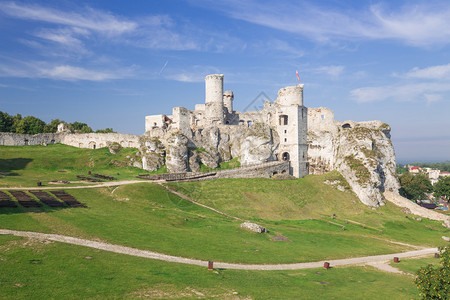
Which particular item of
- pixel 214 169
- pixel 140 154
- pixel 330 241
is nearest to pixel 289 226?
pixel 330 241

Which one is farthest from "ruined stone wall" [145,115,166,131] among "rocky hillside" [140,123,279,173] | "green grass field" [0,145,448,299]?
"green grass field" [0,145,448,299]

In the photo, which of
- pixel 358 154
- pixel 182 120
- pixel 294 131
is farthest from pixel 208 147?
pixel 358 154

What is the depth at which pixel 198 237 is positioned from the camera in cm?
3450

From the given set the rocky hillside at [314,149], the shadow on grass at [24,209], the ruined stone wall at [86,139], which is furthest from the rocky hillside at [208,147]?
the shadow on grass at [24,209]

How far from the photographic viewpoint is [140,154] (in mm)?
70000

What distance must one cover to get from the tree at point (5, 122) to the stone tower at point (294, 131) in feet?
256

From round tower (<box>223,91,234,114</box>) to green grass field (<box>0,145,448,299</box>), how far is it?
30482 millimetres

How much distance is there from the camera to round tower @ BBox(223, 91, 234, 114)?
88938mm

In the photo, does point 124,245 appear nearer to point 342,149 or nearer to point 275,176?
point 275,176

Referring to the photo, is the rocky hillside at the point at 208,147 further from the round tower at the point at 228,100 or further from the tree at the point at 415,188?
the tree at the point at 415,188

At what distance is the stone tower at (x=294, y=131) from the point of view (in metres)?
76.4

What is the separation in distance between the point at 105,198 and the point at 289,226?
2831 centimetres

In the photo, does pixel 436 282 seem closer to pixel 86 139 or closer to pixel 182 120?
pixel 182 120

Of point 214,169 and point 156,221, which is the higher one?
point 214,169
